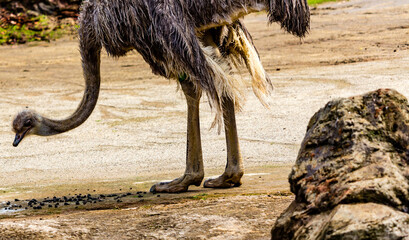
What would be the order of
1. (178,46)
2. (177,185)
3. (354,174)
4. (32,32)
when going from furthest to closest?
1. (32,32)
2. (177,185)
3. (178,46)
4. (354,174)

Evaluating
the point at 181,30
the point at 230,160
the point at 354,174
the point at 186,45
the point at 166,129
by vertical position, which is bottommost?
the point at 166,129

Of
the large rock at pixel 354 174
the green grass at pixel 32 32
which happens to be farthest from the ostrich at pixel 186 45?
the green grass at pixel 32 32

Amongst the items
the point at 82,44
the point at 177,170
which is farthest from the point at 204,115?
the point at 82,44

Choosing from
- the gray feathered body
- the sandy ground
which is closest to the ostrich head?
the sandy ground

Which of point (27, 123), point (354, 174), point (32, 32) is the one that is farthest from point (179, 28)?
point (32, 32)

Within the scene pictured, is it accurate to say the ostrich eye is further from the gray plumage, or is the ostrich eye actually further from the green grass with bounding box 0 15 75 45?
the green grass with bounding box 0 15 75 45

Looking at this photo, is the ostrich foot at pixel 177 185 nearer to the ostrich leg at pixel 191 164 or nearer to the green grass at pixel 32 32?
the ostrich leg at pixel 191 164

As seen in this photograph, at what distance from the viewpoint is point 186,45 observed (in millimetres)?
4898

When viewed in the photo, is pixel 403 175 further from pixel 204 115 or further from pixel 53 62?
pixel 53 62

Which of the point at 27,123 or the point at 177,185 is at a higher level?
the point at 27,123

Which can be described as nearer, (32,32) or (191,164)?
(191,164)

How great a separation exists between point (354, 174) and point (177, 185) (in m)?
2.68

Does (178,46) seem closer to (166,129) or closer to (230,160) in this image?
(230,160)

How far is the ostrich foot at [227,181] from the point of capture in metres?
5.47
